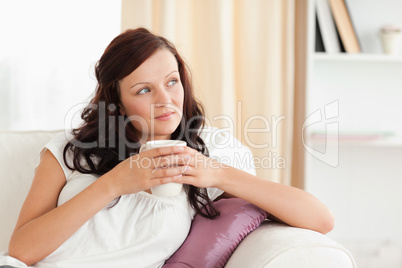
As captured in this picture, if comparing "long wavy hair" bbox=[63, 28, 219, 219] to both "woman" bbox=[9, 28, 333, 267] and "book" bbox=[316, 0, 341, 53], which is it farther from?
"book" bbox=[316, 0, 341, 53]

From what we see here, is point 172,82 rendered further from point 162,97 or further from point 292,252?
point 292,252

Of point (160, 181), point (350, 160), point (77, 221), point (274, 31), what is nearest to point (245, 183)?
point (160, 181)

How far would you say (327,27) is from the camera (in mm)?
2318

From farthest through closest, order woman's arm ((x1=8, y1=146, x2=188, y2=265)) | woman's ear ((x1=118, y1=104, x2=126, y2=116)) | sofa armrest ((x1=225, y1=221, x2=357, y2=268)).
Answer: woman's ear ((x1=118, y1=104, x2=126, y2=116)) → woman's arm ((x1=8, y1=146, x2=188, y2=265)) → sofa armrest ((x1=225, y1=221, x2=357, y2=268))

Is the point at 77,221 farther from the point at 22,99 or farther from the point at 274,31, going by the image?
the point at 274,31

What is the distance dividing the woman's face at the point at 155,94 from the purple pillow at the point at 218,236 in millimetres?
333

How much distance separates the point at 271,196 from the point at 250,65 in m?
1.29

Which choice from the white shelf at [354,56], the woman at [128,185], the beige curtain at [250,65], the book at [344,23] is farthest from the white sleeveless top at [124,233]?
the book at [344,23]

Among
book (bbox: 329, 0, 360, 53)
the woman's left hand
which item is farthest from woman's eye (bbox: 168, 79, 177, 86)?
book (bbox: 329, 0, 360, 53)

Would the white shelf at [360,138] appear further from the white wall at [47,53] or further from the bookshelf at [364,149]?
the white wall at [47,53]

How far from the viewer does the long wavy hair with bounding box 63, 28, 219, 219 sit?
1.46m

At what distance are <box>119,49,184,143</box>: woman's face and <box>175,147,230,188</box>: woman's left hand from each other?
0.70 ft

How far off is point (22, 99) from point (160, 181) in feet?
5.17

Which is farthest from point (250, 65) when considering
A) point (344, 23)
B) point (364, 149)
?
point (364, 149)
